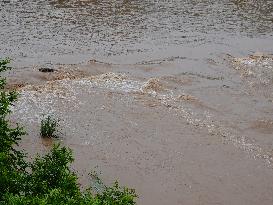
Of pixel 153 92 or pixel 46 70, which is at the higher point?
pixel 46 70

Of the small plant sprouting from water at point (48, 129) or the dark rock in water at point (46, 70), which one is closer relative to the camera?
the small plant sprouting from water at point (48, 129)

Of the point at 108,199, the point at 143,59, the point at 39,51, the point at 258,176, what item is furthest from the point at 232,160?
the point at 39,51

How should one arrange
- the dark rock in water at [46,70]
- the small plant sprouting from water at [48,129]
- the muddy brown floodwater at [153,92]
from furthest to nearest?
1. the dark rock in water at [46,70]
2. the small plant sprouting from water at [48,129]
3. the muddy brown floodwater at [153,92]

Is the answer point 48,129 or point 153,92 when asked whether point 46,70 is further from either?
point 48,129

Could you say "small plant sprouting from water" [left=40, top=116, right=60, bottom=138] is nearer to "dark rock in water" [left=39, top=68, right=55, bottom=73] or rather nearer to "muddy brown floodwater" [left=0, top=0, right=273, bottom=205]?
"muddy brown floodwater" [left=0, top=0, right=273, bottom=205]

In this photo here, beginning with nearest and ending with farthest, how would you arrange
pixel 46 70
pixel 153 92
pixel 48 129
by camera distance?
pixel 48 129 → pixel 153 92 → pixel 46 70

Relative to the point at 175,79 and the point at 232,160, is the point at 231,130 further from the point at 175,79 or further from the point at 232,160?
the point at 175,79

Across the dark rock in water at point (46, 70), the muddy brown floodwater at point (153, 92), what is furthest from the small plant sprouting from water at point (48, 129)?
the dark rock in water at point (46, 70)

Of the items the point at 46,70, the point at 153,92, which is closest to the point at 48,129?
the point at 153,92

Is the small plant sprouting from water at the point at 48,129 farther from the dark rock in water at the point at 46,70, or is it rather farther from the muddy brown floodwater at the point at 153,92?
the dark rock in water at the point at 46,70

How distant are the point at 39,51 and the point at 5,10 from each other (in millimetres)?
6333

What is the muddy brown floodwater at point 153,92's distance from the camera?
10.4m

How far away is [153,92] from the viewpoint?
14359mm

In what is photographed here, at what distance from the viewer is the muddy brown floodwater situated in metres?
10.4
